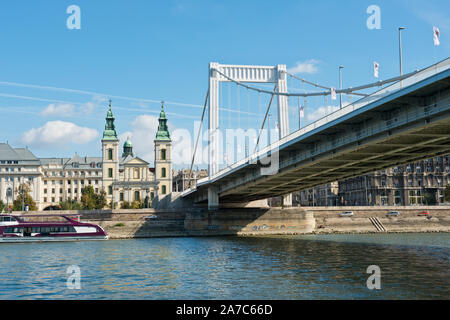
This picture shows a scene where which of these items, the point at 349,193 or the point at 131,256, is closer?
the point at 131,256

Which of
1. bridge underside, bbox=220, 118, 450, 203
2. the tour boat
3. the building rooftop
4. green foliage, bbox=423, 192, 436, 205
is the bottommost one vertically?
the tour boat

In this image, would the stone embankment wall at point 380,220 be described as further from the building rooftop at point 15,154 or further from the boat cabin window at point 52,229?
the building rooftop at point 15,154

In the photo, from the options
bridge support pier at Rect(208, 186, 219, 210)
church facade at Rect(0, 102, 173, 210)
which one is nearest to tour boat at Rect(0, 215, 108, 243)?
bridge support pier at Rect(208, 186, 219, 210)

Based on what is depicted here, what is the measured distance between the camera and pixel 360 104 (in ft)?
108

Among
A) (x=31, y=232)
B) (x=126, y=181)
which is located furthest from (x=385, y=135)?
(x=126, y=181)

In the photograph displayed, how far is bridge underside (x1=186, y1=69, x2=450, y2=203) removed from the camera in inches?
1145

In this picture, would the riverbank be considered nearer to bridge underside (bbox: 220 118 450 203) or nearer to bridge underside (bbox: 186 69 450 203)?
bridge underside (bbox: 220 118 450 203)

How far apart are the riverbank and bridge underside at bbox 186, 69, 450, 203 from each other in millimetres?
14614

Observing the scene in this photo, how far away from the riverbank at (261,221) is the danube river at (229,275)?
31.2m

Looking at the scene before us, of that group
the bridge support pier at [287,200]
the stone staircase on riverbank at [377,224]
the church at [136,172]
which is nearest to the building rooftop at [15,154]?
the church at [136,172]

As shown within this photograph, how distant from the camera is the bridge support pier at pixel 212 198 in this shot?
72812 mm
